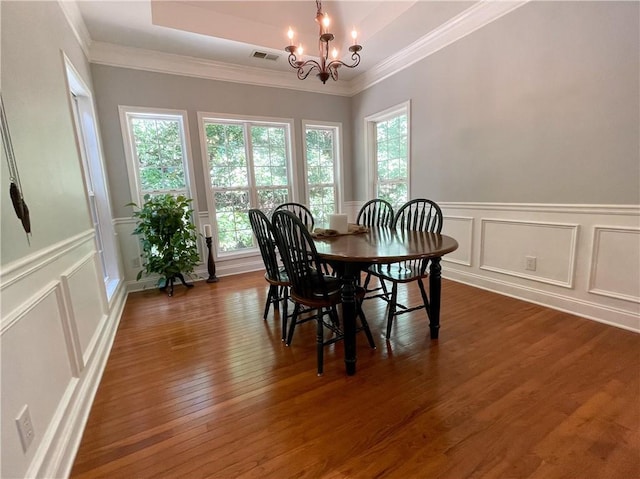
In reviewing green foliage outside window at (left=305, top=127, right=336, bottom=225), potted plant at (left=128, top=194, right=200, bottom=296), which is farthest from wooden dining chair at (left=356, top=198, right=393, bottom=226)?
potted plant at (left=128, top=194, right=200, bottom=296)

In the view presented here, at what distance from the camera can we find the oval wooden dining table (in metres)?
1.60

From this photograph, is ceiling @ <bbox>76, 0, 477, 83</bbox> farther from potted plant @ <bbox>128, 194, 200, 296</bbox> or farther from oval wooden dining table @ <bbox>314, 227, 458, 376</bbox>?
oval wooden dining table @ <bbox>314, 227, 458, 376</bbox>

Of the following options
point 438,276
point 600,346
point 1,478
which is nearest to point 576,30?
point 438,276

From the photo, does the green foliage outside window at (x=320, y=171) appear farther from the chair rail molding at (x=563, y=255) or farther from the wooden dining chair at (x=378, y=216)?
the chair rail molding at (x=563, y=255)

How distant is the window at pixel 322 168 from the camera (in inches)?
179

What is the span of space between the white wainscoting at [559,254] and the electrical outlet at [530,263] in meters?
0.03

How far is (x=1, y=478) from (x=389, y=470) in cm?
127

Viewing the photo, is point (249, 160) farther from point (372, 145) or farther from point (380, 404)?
point (380, 404)

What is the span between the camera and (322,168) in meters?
4.69

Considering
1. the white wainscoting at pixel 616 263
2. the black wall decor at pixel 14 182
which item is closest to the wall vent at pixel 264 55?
the black wall decor at pixel 14 182

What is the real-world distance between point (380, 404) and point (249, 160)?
3468 mm

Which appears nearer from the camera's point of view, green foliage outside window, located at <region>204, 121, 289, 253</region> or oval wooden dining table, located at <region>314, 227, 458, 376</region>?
oval wooden dining table, located at <region>314, 227, 458, 376</region>

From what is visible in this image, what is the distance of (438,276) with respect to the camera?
199 centimetres

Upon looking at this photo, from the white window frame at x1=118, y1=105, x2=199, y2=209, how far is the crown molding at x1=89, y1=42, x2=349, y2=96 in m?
0.46
